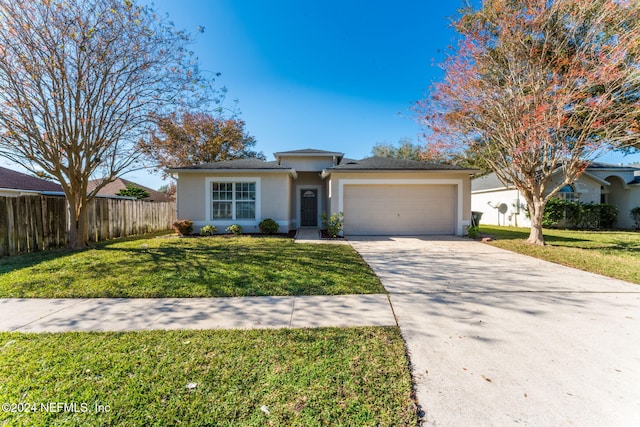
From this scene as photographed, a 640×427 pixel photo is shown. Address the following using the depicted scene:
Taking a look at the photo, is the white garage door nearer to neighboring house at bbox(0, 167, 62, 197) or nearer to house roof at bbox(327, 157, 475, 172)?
house roof at bbox(327, 157, 475, 172)

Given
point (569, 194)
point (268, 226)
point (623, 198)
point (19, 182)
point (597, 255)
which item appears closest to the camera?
point (597, 255)

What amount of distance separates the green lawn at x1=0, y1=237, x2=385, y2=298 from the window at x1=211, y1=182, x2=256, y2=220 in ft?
13.8

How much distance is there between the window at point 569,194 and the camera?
15.7m

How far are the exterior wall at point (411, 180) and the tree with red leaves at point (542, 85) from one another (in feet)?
5.53

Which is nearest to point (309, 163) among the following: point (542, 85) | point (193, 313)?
point (542, 85)

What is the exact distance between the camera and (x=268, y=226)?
37.2 ft

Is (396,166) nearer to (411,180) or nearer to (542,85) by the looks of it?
(411,180)

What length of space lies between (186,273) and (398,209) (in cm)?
916

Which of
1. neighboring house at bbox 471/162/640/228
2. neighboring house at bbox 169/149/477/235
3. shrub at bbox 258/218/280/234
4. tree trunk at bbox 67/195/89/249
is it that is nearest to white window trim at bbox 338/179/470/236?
neighboring house at bbox 169/149/477/235

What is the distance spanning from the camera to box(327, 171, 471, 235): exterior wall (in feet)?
37.7

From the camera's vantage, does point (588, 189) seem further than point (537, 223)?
Yes

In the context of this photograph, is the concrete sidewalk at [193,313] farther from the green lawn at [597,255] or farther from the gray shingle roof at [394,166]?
the gray shingle roof at [394,166]

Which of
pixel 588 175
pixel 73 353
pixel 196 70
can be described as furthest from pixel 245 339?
pixel 588 175

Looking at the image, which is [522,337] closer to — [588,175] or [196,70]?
[196,70]
